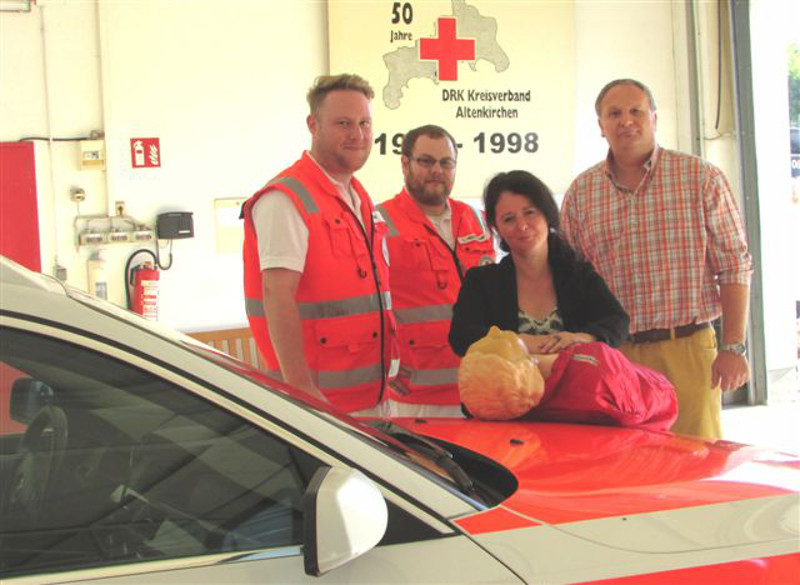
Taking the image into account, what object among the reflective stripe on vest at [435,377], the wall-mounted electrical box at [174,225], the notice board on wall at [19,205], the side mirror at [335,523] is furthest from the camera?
the wall-mounted electrical box at [174,225]

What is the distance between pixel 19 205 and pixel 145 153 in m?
0.67

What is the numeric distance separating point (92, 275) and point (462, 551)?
367cm

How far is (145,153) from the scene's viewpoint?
4523mm

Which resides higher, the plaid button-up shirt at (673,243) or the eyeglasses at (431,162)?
the eyeglasses at (431,162)

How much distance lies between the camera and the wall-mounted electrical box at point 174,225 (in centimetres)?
450

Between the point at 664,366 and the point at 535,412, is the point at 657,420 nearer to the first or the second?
the point at 535,412

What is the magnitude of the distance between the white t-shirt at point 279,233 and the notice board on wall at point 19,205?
2529 mm

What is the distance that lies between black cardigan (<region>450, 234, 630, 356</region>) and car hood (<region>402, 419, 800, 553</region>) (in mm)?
533

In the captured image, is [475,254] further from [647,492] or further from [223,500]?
[223,500]

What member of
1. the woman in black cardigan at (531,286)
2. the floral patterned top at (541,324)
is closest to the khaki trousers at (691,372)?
the woman in black cardigan at (531,286)

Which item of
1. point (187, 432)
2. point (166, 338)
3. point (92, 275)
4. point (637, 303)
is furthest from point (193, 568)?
point (92, 275)

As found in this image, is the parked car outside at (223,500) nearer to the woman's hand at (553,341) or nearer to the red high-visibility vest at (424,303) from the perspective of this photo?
the woman's hand at (553,341)

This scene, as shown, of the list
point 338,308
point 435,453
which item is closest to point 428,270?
point 338,308

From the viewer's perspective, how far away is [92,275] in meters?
4.38
